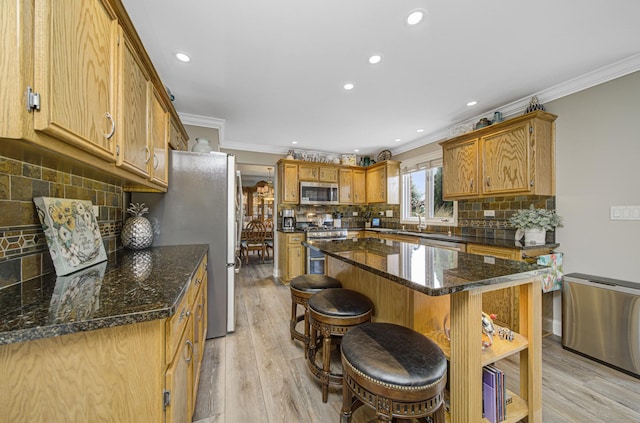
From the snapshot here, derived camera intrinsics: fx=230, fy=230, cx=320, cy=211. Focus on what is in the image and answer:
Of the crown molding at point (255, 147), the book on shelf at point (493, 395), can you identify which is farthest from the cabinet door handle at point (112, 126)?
the crown molding at point (255, 147)

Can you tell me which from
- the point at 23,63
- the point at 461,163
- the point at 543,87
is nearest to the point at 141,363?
the point at 23,63

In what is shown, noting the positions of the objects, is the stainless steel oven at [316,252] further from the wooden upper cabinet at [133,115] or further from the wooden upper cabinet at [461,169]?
the wooden upper cabinet at [133,115]

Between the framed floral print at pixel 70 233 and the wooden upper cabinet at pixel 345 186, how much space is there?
12.5 ft

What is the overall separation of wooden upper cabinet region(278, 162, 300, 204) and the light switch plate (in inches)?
152

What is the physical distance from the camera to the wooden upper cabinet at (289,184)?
432cm

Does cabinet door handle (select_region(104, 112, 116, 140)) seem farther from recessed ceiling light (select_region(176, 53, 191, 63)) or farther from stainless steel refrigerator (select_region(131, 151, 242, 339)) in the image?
recessed ceiling light (select_region(176, 53, 191, 63))

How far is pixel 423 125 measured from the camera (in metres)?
3.46

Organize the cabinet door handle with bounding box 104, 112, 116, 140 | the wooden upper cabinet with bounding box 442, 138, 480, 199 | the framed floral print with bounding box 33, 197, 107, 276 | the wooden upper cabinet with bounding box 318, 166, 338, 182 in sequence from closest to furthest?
the cabinet door handle with bounding box 104, 112, 116, 140, the framed floral print with bounding box 33, 197, 107, 276, the wooden upper cabinet with bounding box 442, 138, 480, 199, the wooden upper cabinet with bounding box 318, 166, 338, 182

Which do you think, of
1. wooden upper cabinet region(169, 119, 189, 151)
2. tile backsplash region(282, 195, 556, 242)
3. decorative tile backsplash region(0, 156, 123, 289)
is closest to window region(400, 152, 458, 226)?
tile backsplash region(282, 195, 556, 242)

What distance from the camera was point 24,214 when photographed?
3.36ft

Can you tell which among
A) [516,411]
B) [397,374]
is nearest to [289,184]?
[397,374]

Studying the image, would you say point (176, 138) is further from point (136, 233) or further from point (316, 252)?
point (316, 252)

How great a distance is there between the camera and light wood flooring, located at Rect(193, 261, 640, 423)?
1412 millimetres

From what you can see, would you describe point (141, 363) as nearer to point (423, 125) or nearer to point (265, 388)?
point (265, 388)
